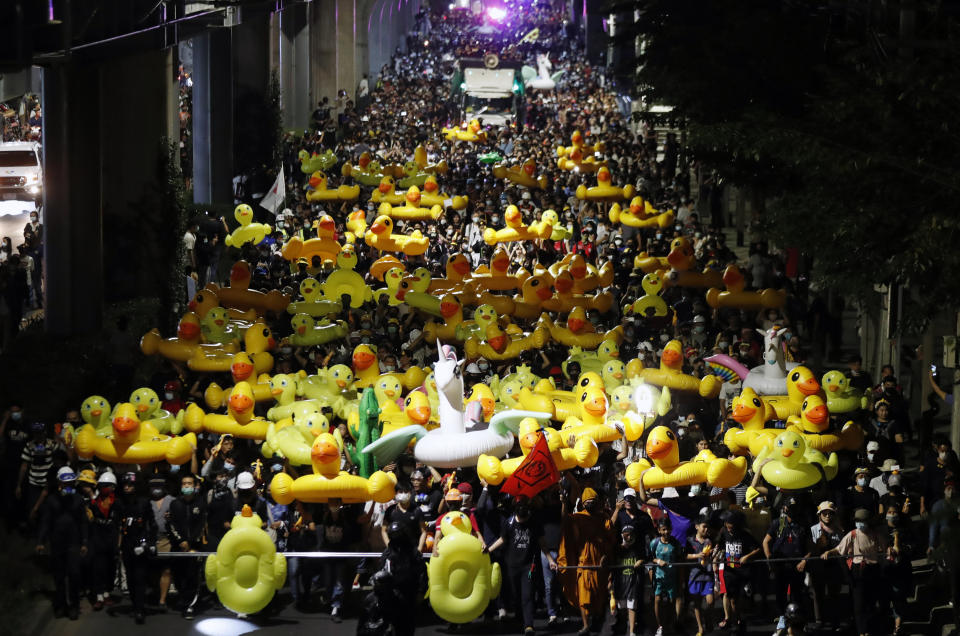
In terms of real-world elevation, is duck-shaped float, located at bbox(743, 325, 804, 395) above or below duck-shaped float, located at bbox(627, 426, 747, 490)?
above

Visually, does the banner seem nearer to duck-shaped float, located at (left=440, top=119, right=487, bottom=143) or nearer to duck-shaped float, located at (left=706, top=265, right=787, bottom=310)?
duck-shaped float, located at (left=706, top=265, right=787, bottom=310)

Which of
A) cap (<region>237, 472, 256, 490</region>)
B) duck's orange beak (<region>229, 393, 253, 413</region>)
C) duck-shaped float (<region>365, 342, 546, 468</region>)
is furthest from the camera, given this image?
duck's orange beak (<region>229, 393, 253, 413</region>)

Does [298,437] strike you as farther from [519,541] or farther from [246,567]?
[519,541]

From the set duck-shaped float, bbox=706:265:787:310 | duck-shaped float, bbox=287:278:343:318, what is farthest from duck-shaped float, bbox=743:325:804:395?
duck-shaped float, bbox=287:278:343:318

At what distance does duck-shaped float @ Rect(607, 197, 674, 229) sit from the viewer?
26.8 m

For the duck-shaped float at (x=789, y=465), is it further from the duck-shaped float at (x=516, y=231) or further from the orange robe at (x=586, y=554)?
the duck-shaped float at (x=516, y=231)

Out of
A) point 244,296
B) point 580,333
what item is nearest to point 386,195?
point 244,296

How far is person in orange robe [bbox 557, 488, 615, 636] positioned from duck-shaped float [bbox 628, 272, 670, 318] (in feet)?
24.8

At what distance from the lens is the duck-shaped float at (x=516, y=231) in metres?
25.8

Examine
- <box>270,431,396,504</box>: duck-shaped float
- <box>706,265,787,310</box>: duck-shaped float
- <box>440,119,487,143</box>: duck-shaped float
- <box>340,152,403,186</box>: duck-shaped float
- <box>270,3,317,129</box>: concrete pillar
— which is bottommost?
<box>270,431,396,504</box>: duck-shaped float

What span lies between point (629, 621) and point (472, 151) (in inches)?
1131

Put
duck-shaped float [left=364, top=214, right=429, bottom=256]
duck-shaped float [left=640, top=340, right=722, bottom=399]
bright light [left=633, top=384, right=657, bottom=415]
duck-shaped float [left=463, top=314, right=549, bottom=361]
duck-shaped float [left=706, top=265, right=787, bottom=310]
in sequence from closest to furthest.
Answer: bright light [left=633, top=384, right=657, bottom=415], duck-shaped float [left=640, top=340, right=722, bottom=399], duck-shaped float [left=463, top=314, right=549, bottom=361], duck-shaped float [left=706, top=265, right=787, bottom=310], duck-shaped float [left=364, top=214, right=429, bottom=256]

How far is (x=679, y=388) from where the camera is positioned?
16.6 metres

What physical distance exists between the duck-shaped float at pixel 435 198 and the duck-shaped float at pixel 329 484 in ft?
51.7
